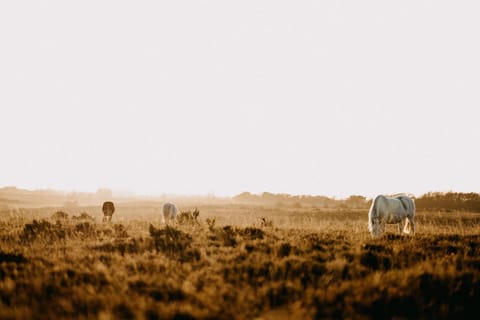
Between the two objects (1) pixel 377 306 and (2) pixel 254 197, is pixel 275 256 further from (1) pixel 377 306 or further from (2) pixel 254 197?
(2) pixel 254 197

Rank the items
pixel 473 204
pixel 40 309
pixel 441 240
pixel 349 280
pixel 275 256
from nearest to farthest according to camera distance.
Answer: pixel 40 309 < pixel 349 280 < pixel 275 256 < pixel 441 240 < pixel 473 204

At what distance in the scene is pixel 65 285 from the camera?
5.82 metres

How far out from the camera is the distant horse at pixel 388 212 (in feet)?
42.1

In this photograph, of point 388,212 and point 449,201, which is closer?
point 388,212

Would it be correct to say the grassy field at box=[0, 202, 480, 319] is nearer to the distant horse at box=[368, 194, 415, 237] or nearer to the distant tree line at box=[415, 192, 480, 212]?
the distant horse at box=[368, 194, 415, 237]

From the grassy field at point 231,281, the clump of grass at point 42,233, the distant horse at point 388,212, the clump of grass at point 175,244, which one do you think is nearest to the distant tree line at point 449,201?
the distant horse at point 388,212

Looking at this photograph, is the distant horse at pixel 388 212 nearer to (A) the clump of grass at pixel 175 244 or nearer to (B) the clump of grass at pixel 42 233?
(A) the clump of grass at pixel 175 244

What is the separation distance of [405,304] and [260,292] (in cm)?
223

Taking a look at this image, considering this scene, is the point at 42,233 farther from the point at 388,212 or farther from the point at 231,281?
the point at 388,212

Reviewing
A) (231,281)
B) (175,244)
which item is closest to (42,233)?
(175,244)

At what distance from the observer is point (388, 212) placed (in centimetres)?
1345

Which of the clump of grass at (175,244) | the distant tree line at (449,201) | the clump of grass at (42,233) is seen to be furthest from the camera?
the distant tree line at (449,201)

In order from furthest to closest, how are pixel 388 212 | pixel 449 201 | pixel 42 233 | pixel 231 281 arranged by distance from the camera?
pixel 449 201 → pixel 388 212 → pixel 42 233 → pixel 231 281

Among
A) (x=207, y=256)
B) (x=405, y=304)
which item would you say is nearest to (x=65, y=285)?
(x=207, y=256)
